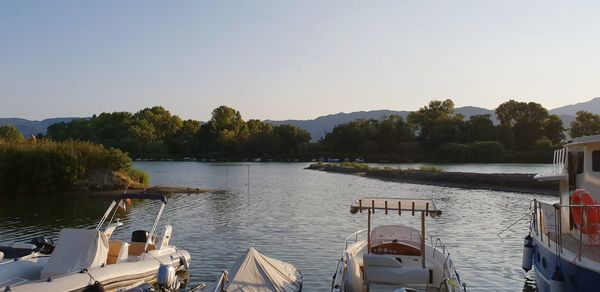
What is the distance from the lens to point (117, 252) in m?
20.1

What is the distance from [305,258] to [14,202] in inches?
1315

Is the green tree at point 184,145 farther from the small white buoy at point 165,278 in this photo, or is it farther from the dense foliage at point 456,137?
the small white buoy at point 165,278

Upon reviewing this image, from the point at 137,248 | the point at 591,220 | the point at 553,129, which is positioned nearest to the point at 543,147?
the point at 553,129

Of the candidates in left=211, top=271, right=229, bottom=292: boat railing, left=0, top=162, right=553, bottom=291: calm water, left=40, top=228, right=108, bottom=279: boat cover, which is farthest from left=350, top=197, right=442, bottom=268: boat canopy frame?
left=40, top=228, right=108, bottom=279: boat cover

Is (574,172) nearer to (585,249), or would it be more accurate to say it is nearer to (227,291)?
(585,249)

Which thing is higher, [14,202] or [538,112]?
[538,112]

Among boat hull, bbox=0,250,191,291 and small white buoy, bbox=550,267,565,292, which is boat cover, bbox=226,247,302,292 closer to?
boat hull, bbox=0,250,191,291

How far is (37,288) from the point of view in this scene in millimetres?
14344

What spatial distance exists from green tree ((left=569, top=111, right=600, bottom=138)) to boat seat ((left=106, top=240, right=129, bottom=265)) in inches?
5443

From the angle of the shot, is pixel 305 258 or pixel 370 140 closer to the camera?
pixel 305 258

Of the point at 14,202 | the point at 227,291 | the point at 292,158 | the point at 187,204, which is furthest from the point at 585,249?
the point at 292,158

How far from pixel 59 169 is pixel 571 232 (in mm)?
48392

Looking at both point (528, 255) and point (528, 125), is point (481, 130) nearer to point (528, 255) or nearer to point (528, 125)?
point (528, 125)

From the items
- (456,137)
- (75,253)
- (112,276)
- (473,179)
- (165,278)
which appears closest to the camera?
(165,278)
